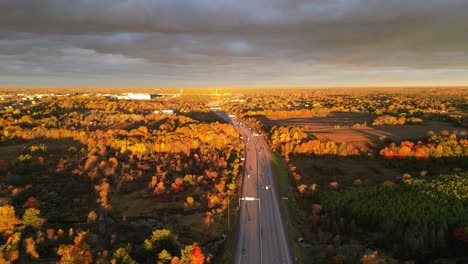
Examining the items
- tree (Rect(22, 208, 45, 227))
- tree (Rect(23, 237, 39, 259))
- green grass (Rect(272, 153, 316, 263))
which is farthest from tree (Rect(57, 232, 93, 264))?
green grass (Rect(272, 153, 316, 263))

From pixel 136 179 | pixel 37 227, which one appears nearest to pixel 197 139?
pixel 136 179

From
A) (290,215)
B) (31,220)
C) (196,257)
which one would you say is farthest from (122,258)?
(290,215)

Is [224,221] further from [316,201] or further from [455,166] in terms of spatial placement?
[455,166]

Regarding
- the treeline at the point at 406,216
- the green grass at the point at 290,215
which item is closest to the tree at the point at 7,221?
the green grass at the point at 290,215

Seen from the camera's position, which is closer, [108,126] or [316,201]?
[316,201]

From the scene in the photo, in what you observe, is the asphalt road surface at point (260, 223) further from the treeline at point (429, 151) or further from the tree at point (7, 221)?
the treeline at point (429, 151)

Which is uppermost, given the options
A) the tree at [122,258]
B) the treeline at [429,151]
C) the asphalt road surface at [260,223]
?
the treeline at [429,151]

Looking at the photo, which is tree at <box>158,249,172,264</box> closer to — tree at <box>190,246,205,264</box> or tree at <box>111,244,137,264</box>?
tree at <box>190,246,205,264</box>
